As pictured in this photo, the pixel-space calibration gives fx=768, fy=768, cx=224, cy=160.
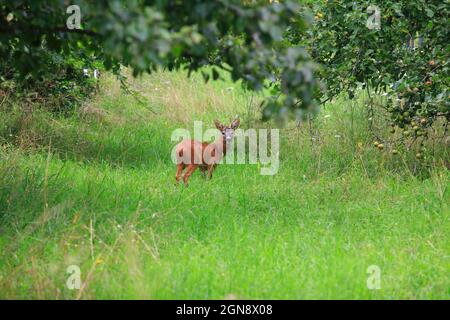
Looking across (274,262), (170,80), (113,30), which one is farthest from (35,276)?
(170,80)

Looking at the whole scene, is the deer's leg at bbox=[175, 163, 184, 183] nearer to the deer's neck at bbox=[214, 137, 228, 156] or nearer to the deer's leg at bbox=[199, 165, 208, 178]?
the deer's leg at bbox=[199, 165, 208, 178]

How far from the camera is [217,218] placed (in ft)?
23.5

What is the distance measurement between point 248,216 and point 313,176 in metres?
2.13

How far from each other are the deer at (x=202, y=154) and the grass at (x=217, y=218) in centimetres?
18

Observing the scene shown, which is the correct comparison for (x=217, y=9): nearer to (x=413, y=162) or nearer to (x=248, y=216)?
(x=248, y=216)

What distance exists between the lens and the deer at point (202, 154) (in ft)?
30.1

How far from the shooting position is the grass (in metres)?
5.40

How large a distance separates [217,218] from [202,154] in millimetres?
2138

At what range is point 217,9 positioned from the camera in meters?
4.05

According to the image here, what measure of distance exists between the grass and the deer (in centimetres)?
18

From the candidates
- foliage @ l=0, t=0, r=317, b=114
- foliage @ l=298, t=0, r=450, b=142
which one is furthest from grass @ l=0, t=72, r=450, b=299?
foliage @ l=0, t=0, r=317, b=114

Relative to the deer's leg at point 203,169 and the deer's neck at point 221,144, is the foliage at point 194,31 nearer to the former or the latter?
the deer's leg at point 203,169

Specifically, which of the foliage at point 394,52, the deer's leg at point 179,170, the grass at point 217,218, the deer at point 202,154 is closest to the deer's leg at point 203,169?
the deer at point 202,154
